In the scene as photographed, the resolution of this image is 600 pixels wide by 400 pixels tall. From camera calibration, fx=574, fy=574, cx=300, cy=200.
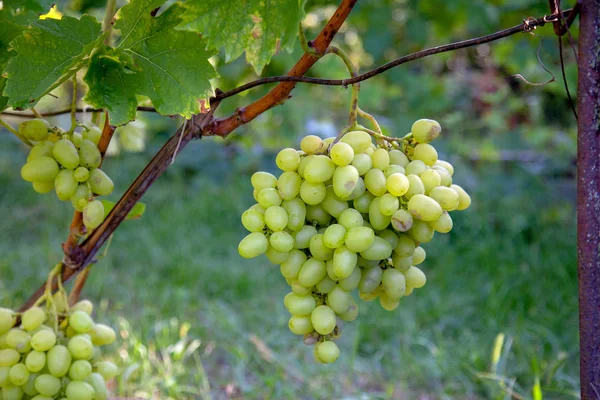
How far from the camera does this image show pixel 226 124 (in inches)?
31.4

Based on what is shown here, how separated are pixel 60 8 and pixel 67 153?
0.95m

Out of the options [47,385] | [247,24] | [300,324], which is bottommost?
[47,385]

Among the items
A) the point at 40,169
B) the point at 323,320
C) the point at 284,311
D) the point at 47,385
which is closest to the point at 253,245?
the point at 323,320

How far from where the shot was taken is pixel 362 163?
71cm

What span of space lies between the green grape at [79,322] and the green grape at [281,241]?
416 mm

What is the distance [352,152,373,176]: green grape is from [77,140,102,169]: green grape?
39 cm

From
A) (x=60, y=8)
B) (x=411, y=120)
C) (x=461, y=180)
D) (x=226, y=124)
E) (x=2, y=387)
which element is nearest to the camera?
(x=226, y=124)

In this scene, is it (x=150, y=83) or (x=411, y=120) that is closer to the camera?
(x=150, y=83)

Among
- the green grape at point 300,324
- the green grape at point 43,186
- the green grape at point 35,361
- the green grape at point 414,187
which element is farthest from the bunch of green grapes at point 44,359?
the green grape at point 414,187

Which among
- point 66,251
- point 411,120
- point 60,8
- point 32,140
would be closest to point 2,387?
point 66,251

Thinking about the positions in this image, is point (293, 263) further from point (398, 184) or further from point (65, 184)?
point (65, 184)

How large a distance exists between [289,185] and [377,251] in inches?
5.4

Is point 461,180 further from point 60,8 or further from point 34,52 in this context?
point 34,52

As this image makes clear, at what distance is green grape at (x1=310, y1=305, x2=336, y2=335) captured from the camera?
2.41 ft
